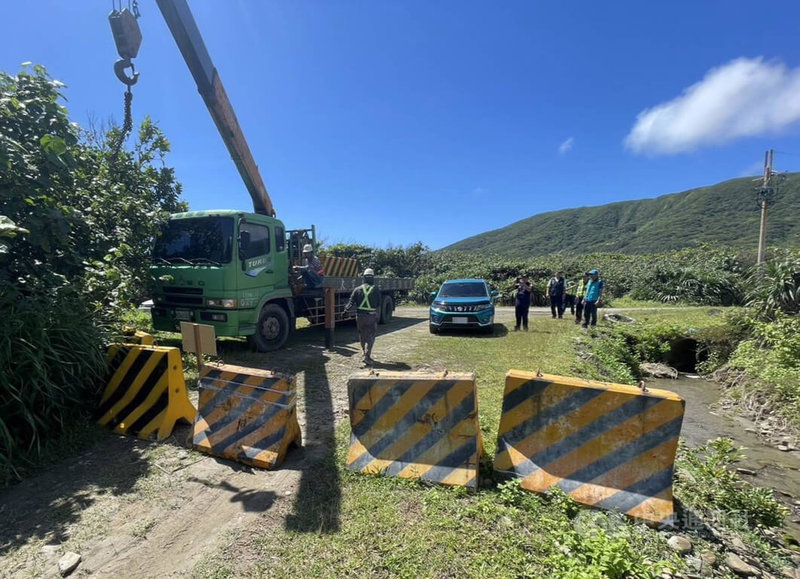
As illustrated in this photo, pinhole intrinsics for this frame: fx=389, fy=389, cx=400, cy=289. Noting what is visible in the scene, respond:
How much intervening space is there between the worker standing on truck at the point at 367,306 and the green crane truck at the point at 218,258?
1.79 meters

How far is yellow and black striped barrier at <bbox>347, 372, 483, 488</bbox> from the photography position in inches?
126

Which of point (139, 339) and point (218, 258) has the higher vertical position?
point (218, 258)

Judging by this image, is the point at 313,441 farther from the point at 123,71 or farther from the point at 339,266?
the point at 339,266

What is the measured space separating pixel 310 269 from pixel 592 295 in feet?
25.3

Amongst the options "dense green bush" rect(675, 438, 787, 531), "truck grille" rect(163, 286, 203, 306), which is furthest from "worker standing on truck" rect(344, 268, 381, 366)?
"dense green bush" rect(675, 438, 787, 531)

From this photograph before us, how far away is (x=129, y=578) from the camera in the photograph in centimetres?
226

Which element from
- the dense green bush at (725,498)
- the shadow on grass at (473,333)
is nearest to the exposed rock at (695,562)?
the dense green bush at (725,498)

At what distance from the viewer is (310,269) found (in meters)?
8.57

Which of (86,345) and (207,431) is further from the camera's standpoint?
(86,345)

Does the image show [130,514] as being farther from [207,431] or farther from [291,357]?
[291,357]

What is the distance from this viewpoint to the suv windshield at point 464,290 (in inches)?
430

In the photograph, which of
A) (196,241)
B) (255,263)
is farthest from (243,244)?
(196,241)

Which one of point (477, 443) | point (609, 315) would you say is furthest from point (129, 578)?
point (609, 315)

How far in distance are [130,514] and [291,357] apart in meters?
4.59
